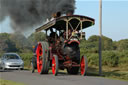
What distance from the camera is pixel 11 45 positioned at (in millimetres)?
78688

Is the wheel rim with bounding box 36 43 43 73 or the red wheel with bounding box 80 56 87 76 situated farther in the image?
the wheel rim with bounding box 36 43 43 73

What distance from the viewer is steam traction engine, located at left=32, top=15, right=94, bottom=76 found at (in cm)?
1580

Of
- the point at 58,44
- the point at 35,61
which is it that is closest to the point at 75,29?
the point at 58,44

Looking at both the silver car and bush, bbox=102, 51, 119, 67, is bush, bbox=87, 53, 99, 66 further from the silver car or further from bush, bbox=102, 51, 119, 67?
the silver car

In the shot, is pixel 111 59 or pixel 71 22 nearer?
pixel 71 22

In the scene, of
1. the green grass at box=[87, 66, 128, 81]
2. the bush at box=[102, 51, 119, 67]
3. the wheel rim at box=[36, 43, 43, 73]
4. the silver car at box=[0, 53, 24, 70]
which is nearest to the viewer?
the green grass at box=[87, 66, 128, 81]

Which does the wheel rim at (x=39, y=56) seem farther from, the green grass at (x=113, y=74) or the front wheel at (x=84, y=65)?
the green grass at (x=113, y=74)

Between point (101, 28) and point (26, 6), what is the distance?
17.3ft

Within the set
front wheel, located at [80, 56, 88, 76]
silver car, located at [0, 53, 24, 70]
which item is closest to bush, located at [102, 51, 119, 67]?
silver car, located at [0, 53, 24, 70]

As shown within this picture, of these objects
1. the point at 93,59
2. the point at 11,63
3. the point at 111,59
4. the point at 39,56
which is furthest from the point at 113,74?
the point at 93,59

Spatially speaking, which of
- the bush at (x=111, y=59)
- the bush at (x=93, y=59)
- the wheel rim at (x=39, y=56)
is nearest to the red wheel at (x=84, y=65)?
the wheel rim at (x=39, y=56)

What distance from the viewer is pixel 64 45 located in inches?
636

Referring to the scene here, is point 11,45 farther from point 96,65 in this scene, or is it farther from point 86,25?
point 86,25

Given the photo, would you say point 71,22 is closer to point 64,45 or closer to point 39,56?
point 64,45
